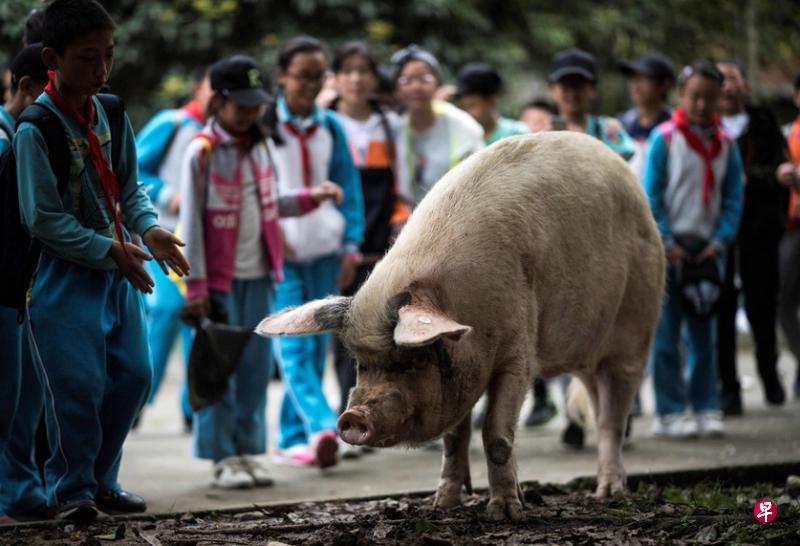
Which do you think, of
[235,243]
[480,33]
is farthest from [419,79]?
[480,33]

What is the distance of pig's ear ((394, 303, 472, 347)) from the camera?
4625mm

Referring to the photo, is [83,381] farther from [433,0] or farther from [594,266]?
[433,0]

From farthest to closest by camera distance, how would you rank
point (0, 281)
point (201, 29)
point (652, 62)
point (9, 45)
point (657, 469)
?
point (201, 29), point (652, 62), point (9, 45), point (657, 469), point (0, 281)

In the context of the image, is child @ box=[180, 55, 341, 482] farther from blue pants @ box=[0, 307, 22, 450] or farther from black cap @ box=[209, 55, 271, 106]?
blue pants @ box=[0, 307, 22, 450]

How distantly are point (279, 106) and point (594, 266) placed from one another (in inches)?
109

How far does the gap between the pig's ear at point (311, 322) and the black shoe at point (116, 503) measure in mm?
1169

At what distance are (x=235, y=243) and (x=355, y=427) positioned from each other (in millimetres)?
2361

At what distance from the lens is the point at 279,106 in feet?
26.1

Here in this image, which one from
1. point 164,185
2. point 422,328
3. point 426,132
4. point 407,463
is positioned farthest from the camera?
point 426,132

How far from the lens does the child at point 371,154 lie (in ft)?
28.4

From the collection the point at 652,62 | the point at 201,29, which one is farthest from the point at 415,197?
the point at 201,29

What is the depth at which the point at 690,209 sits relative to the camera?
8438 millimetres

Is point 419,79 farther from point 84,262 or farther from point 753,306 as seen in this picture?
point 84,262

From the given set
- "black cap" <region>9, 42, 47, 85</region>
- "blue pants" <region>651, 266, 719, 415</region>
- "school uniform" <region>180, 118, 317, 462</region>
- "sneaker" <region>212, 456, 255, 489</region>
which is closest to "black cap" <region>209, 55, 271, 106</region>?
"school uniform" <region>180, 118, 317, 462</region>
